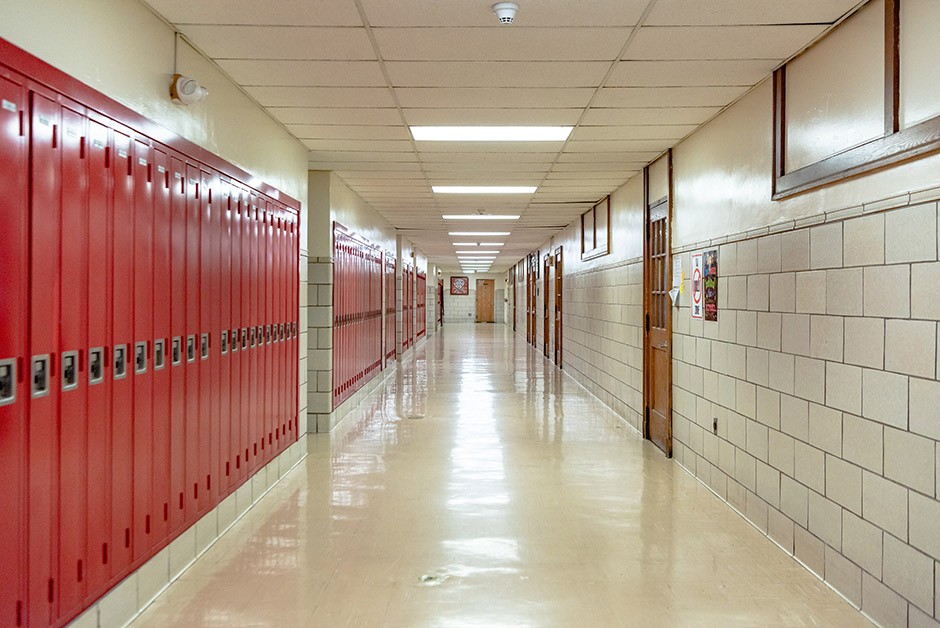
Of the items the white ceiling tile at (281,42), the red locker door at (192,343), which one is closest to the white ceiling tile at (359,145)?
the white ceiling tile at (281,42)

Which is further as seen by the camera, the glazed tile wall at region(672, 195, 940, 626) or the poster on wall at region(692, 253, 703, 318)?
the poster on wall at region(692, 253, 703, 318)

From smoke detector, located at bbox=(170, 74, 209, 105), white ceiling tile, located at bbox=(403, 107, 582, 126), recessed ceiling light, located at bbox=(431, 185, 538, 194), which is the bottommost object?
smoke detector, located at bbox=(170, 74, 209, 105)

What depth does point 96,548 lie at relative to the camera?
2.68 metres

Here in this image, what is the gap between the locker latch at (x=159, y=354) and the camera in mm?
3186

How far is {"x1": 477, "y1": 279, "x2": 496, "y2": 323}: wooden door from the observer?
36719mm

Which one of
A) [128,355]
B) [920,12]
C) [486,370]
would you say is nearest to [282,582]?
[128,355]

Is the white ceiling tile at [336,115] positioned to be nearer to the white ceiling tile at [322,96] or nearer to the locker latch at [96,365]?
the white ceiling tile at [322,96]

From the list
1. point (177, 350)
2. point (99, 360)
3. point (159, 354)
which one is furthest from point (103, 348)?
point (177, 350)

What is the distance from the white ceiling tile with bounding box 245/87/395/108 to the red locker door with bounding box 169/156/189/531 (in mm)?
1217

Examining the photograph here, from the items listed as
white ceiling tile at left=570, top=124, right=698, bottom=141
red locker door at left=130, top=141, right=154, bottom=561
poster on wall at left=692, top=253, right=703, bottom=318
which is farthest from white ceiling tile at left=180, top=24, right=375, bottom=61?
poster on wall at left=692, top=253, right=703, bottom=318

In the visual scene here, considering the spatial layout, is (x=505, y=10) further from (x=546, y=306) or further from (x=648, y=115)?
(x=546, y=306)

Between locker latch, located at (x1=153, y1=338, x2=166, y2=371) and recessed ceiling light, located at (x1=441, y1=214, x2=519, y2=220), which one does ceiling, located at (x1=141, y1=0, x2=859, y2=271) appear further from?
recessed ceiling light, located at (x1=441, y1=214, x2=519, y2=220)

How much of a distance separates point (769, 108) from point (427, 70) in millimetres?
2006

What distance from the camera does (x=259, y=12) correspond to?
326 cm
